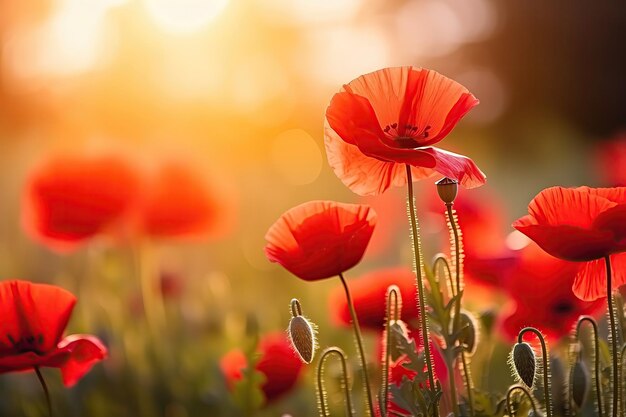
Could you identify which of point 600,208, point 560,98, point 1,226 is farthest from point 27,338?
point 560,98

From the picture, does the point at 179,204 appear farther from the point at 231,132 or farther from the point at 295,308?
the point at 231,132

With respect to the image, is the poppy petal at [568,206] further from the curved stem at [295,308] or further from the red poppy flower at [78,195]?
the red poppy flower at [78,195]

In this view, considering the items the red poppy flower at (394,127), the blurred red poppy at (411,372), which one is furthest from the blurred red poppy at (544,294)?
the red poppy flower at (394,127)

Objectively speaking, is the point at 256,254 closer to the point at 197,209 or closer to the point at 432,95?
the point at 197,209

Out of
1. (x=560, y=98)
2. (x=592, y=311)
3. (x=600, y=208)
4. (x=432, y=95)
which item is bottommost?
(x=592, y=311)

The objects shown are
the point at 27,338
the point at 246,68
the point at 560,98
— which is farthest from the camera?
the point at 560,98

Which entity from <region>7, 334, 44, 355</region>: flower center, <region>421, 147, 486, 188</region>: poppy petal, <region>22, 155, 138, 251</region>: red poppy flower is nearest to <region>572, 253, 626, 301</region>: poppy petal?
<region>421, 147, 486, 188</region>: poppy petal
